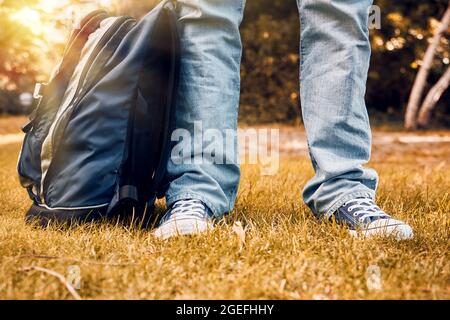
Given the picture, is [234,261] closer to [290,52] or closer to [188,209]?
[188,209]

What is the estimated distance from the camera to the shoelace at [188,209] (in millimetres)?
1541

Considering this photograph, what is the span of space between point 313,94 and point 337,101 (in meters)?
0.08

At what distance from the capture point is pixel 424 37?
7.35 m

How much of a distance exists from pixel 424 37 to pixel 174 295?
707 centimetres

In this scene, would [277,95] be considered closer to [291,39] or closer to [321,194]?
[291,39]

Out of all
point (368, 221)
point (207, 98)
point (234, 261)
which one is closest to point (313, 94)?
point (207, 98)

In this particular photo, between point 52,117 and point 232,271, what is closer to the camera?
point 232,271

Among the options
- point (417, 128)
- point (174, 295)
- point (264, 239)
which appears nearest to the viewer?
point (174, 295)

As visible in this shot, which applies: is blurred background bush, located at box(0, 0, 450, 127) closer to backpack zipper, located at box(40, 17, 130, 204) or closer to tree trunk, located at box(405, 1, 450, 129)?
tree trunk, located at box(405, 1, 450, 129)

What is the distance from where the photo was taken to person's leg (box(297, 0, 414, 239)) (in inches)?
65.4

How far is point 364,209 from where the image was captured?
156 cm

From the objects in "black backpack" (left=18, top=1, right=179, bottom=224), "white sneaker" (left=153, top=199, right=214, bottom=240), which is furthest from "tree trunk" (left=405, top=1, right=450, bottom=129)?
"white sneaker" (left=153, top=199, right=214, bottom=240)

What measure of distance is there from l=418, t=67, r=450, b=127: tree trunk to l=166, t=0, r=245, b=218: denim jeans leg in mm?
5452

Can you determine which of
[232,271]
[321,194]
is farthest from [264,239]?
[321,194]
